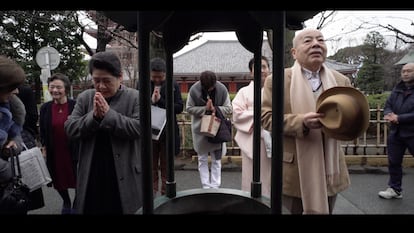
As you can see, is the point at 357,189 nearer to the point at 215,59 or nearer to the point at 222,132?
the point at 222,132

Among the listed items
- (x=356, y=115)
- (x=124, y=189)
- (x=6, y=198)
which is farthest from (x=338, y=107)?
(x=6, y=198)

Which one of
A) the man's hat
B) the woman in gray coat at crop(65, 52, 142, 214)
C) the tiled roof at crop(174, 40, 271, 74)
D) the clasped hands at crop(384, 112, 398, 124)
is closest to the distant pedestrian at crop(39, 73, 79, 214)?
the woman in gray coat at crop(65, 52, 142, 214)

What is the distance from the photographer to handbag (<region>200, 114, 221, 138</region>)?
3.29 m

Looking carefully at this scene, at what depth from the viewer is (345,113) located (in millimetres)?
1423

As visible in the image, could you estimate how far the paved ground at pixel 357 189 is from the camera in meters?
3.71

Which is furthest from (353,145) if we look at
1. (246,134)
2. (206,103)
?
(246,134)

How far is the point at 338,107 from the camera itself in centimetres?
148

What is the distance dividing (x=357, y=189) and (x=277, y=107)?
4173 mm

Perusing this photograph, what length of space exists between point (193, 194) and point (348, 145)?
5.30 m

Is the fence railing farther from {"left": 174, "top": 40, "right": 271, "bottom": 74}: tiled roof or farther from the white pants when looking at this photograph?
{"left": 174, "top": 40, "right": 271, "bottom": 74}: tiled roof

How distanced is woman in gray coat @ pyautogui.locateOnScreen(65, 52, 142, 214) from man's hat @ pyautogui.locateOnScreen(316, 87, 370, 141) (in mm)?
997

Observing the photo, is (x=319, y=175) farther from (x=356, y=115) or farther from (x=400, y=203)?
(x=400, y=203)

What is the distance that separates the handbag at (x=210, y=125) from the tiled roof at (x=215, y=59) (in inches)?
841

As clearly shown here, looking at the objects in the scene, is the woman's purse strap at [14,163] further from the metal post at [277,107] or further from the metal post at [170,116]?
the metal post at [277,107]
